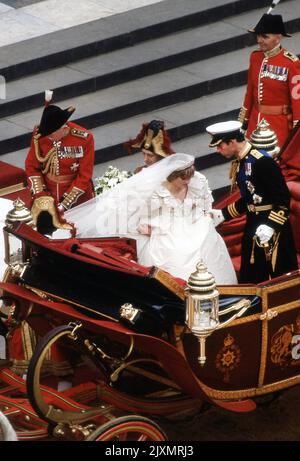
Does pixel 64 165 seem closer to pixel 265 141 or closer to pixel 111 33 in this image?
pixel 265 141

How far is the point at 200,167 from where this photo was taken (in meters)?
12.1

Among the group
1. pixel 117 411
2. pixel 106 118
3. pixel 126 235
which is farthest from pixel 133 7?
pixel 117 411

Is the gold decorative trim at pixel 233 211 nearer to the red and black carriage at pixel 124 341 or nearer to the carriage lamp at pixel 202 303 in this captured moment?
the red and black carriage at pixel 124 341

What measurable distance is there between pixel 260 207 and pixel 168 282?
1313mm

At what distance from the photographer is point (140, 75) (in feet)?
42.1

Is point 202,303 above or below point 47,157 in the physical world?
above

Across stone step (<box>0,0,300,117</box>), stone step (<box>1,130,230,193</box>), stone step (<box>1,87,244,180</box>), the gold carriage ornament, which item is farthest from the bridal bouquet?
stone step (<box>0,0,300,117</box>)

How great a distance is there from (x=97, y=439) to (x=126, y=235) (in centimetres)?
184

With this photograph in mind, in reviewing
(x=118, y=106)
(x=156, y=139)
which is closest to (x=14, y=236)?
(x=156, y=139)

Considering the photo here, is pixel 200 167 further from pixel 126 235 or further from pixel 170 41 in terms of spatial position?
pixel 126 235

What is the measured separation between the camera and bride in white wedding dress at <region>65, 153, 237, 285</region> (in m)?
9.20

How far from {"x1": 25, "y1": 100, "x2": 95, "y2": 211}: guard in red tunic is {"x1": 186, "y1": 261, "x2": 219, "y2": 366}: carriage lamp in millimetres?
2716

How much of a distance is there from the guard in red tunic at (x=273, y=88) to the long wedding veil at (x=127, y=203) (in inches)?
97.6

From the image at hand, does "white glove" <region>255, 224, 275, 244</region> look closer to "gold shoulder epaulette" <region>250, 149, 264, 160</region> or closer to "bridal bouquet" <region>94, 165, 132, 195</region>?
"gold shoulder epaulette" <region>250, 149, 264, 160</region>
